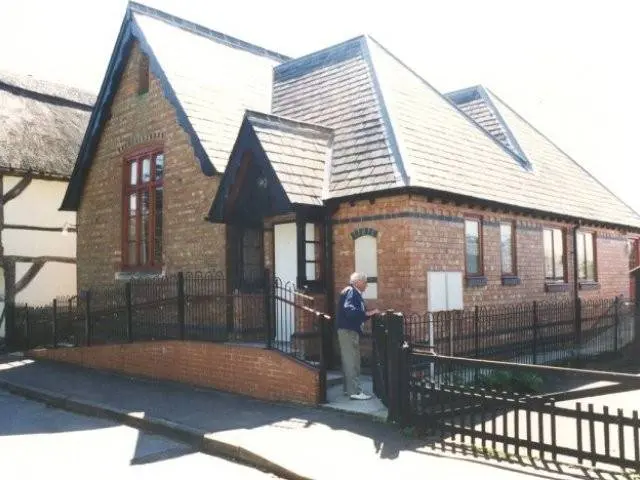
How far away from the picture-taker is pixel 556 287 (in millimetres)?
14414

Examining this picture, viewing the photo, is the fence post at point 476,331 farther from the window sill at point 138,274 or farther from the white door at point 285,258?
the window sill at point 138,274

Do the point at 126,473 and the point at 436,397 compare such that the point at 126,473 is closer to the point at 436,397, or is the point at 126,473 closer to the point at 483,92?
the point at 436,397

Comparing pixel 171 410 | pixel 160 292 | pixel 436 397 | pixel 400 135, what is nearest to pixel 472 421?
pixel 436 397

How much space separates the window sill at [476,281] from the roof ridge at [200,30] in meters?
10.4

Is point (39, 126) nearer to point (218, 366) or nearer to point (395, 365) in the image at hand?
point (218, 366)

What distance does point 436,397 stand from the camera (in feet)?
22.7

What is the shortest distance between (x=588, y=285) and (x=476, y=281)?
5.94 meters

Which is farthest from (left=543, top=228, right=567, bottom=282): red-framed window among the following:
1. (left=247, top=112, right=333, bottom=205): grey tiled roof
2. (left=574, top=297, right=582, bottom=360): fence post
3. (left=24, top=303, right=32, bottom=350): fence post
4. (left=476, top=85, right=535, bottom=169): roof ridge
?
(left=24, top=303, right=32, bottom=350): fence post

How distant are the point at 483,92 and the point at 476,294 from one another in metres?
9.92

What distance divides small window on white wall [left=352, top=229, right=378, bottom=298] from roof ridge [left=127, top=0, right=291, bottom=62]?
358 inches

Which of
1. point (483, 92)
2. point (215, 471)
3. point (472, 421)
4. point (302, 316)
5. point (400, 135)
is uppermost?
point (483, 92)

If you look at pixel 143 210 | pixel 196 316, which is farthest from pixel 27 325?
pixel 196 316

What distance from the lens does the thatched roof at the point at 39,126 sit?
17422mm

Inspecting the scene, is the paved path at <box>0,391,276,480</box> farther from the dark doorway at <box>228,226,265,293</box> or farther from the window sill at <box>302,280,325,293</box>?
the dark doorway at <box>228,226,265,293</box>
